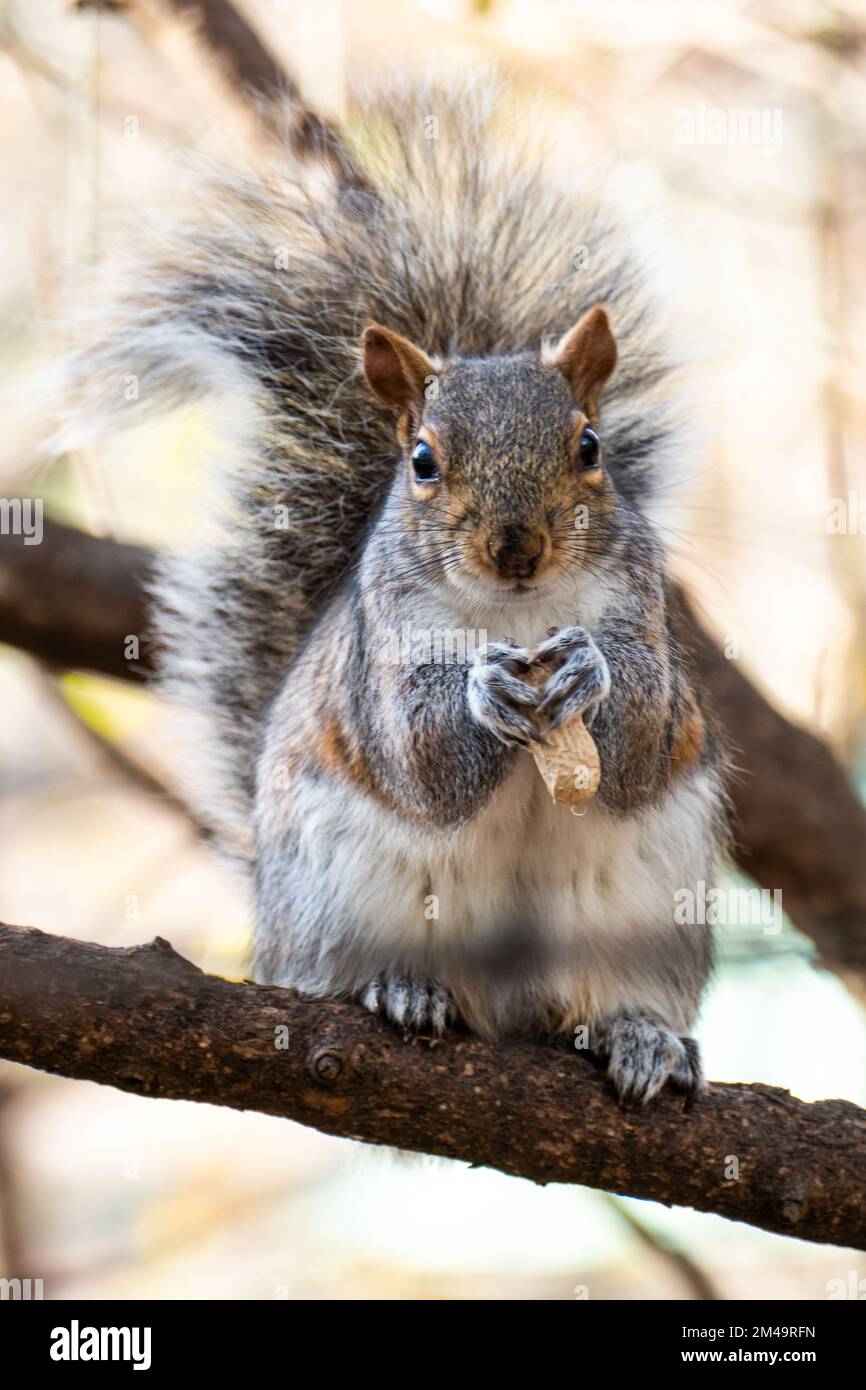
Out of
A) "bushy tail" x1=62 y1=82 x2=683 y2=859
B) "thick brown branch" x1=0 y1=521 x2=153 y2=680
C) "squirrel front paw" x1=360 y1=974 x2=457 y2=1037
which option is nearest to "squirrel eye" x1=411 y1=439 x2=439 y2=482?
"bushy tail" x1=62 y1=82 x2=683 y2=859

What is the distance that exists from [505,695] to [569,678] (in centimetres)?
10

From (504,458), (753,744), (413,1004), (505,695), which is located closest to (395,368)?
(504,458)

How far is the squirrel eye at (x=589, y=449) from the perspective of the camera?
2539 millimetres

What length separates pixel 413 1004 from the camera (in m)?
2.45

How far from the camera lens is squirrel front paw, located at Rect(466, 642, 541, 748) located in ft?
7.62

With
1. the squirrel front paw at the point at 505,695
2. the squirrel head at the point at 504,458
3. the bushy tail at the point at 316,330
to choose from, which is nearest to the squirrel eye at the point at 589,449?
the squirrel head at the point at 504,458

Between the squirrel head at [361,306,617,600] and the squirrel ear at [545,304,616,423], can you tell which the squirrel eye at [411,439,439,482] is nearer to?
the squirrel head at [361,306,617,600]

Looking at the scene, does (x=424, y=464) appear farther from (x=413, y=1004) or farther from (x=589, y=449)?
(x=413, y=1004)

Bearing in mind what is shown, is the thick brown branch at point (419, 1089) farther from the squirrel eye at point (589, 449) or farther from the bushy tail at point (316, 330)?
the bushy tail at point (316, 330)

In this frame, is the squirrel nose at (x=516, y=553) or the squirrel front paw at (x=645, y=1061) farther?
the squirrel front paw at (x=645, y=1061)

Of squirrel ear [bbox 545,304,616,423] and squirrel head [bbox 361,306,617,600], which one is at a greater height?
squirrel ear [bbox 545,304,616,423]

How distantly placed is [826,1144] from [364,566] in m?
1.25

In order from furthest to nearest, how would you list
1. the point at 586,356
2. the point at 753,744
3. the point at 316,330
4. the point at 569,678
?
the point at 753,744 → the point at 316,330 → the point at 586,356 → the point at 569,678

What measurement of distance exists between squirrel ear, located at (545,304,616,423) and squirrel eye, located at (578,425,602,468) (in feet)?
0.37
